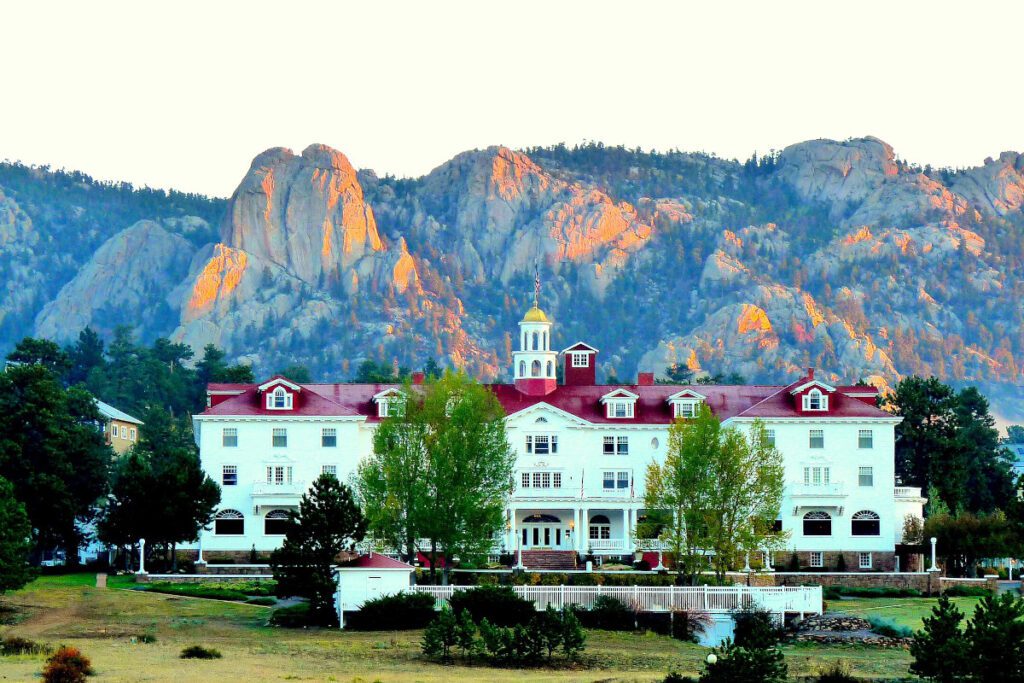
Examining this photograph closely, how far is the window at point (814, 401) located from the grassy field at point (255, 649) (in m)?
27.2

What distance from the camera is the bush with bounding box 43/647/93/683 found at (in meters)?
54.3

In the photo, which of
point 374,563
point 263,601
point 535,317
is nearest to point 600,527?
→ point 535,317

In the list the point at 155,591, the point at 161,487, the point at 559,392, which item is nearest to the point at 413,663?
the point at 155,591

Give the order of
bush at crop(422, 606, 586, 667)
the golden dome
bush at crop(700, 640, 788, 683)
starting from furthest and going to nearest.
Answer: the golden dome
bush at crop(422, 606, 586, 667)
bush at crop(700, 640, 788, 683)

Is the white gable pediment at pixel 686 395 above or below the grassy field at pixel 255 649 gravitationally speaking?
above

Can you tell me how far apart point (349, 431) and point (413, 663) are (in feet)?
164

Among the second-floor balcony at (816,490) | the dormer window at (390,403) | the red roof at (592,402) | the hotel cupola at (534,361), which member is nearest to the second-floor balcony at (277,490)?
the red roof at (592,402)

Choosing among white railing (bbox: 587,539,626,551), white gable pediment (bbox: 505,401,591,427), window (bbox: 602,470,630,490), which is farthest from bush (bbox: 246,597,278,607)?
window (bbox: 602,470,630,490)

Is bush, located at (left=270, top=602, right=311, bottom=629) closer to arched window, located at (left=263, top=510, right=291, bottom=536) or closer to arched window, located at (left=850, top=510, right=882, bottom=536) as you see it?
arched window, located at (left=263, top=510, right=291, bottom=536)

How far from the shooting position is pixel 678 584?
8825 cm

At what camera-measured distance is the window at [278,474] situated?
112m

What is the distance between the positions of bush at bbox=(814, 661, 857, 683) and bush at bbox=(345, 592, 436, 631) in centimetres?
1898

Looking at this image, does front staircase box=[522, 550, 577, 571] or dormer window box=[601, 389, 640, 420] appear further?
dormer window box=[601, 389, 640, 420]

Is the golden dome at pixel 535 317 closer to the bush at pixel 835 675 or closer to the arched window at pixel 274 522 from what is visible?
the arched window at pixel 274 522
